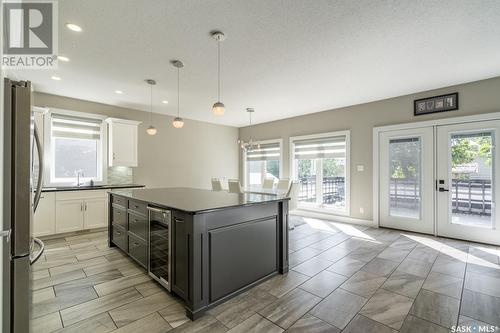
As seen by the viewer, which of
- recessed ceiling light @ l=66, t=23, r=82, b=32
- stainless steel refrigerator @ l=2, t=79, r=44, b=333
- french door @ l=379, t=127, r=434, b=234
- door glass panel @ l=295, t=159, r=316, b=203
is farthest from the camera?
door glass panel @ l=295, t=159, r=316, b=203

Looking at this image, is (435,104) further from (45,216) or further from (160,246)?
(45,216)

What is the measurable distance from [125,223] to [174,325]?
1809 mm

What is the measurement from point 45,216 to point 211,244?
12.3ft

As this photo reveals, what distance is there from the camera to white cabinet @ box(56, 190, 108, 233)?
4086mm

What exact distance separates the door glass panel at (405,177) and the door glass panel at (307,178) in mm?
1795

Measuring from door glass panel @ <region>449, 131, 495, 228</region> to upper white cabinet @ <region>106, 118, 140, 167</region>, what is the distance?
6.25m

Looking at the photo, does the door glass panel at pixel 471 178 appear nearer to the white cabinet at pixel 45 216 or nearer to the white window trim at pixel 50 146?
the white window trim at pixel 50 146

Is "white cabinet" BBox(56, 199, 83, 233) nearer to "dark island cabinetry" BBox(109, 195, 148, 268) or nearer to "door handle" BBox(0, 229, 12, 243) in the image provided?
"dark island cabinetry" BBox(109, 195, 148, 268)

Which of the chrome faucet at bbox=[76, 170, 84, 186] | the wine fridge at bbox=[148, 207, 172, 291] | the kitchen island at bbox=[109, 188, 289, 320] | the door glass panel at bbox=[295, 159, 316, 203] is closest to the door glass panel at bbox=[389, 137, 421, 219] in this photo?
the door glass panel at bbox=[295, 159, 316, 203]

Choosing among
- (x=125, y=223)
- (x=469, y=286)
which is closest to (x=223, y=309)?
(x=125, y=223)

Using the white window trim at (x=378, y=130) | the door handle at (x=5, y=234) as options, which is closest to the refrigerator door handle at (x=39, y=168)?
the door handle at (x=5, y=234)

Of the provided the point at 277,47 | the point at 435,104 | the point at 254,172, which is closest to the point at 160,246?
the point at 277,47

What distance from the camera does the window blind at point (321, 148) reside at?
17.8 feet

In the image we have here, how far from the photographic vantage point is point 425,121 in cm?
420
